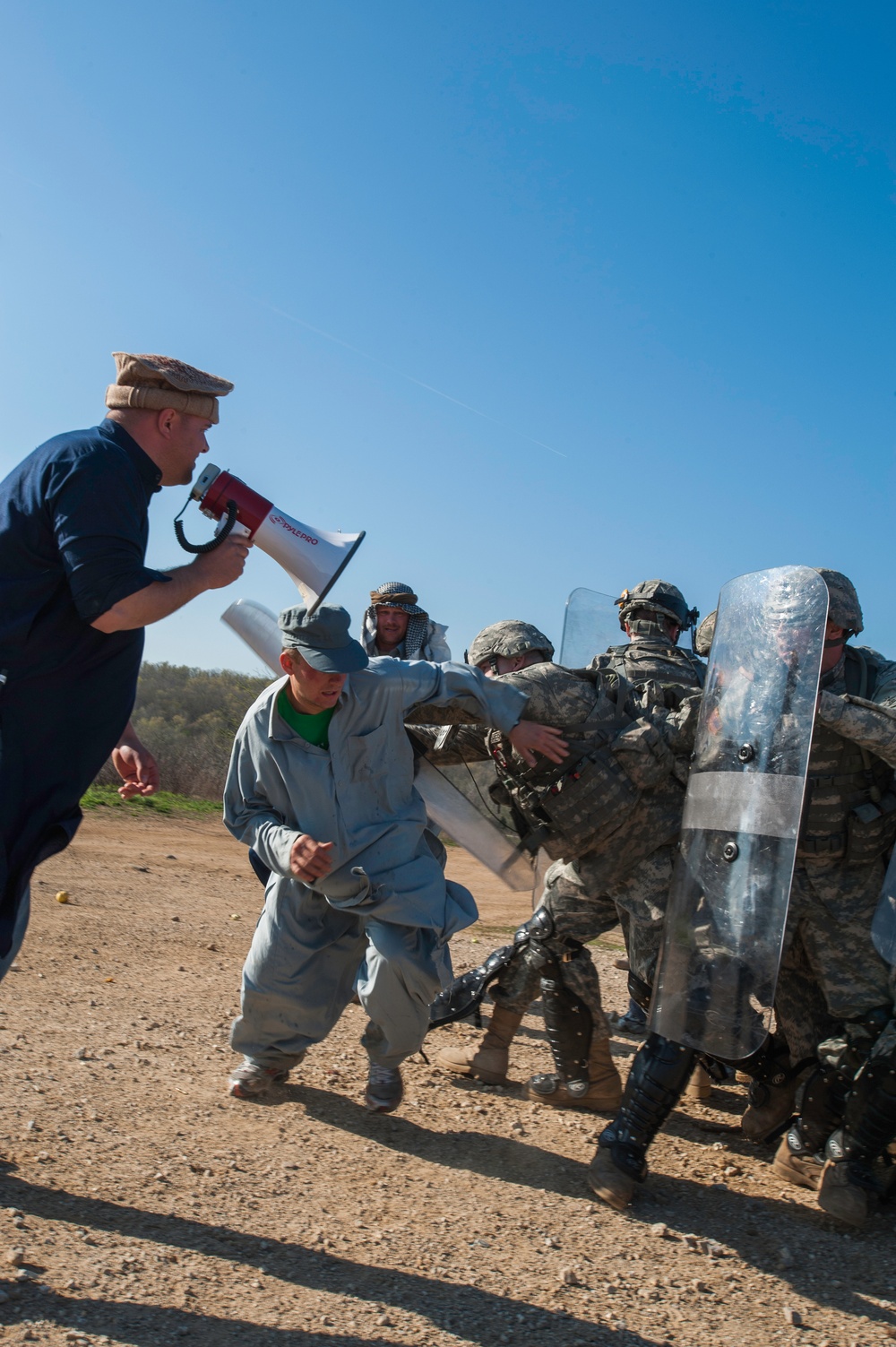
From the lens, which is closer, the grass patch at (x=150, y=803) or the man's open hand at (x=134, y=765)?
the man's open hand at (x=134, y=765)

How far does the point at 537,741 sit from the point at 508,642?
70 centimetres

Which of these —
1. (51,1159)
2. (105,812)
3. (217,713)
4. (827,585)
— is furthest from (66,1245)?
(217,713)

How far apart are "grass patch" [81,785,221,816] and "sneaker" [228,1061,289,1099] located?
8.15 m

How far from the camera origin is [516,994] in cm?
456

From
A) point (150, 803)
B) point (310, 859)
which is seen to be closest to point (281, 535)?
point (310, 859)

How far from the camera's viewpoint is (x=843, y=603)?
4.11 meters

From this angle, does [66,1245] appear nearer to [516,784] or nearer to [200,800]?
[516,784]

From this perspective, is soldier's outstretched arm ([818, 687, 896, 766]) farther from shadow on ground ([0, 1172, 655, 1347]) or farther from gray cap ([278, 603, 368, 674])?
shadow on ground ([0, 1172, 655, 1347])

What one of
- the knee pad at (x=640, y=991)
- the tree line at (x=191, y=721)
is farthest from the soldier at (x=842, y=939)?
the tree line at (x=191, y=721)

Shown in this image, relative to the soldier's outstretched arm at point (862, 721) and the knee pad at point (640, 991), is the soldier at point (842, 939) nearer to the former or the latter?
the soldier's outstretched arm at point (862, 721)

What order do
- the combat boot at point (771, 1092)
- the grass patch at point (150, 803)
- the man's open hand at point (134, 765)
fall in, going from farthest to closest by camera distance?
the grass patch at point (150, 803) < the combat boot at point (771, 1092) < the man's open hand at point (134, 765)

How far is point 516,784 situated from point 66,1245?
225 centimetres

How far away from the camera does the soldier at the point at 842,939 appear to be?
11.7 feet

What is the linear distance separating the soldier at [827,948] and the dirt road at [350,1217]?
17cm
